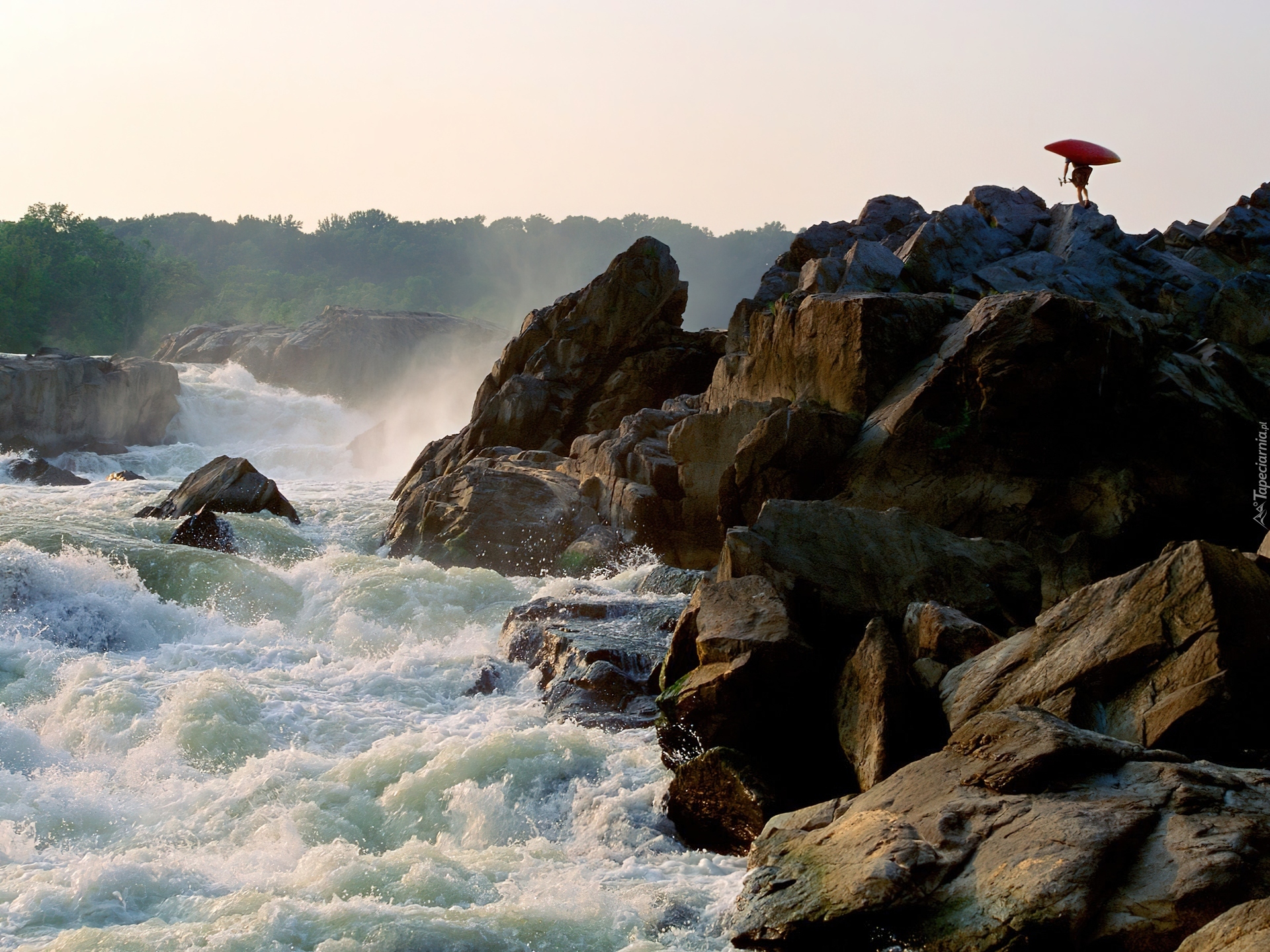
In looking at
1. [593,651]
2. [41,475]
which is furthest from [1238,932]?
[41,475]

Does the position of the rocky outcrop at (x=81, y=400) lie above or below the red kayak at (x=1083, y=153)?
below

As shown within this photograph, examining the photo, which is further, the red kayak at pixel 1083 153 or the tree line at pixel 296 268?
the tree line at pixel 296 268

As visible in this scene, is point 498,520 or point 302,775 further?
point 498,520

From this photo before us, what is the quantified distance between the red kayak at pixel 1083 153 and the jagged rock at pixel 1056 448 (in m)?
8.27

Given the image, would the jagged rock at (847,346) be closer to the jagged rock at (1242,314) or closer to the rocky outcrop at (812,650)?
the rocky outcrop at (812,650)

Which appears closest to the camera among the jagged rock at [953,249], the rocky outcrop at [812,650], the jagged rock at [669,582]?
the rocky outcrop at [812,650]

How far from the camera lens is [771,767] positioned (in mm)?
8469

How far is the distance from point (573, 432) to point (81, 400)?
20.3 metres

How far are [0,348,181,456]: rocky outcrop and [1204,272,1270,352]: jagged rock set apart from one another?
32.3m

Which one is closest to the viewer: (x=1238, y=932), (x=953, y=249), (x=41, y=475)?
(x=1238, y=932)

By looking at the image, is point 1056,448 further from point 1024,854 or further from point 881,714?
point 1024,854

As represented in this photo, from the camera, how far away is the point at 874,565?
1045 cm

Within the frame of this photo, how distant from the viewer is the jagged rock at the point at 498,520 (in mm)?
18875

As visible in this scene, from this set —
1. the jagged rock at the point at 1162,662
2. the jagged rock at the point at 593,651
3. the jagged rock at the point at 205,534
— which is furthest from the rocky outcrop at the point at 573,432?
the jagged rock at the point at 1162,662
